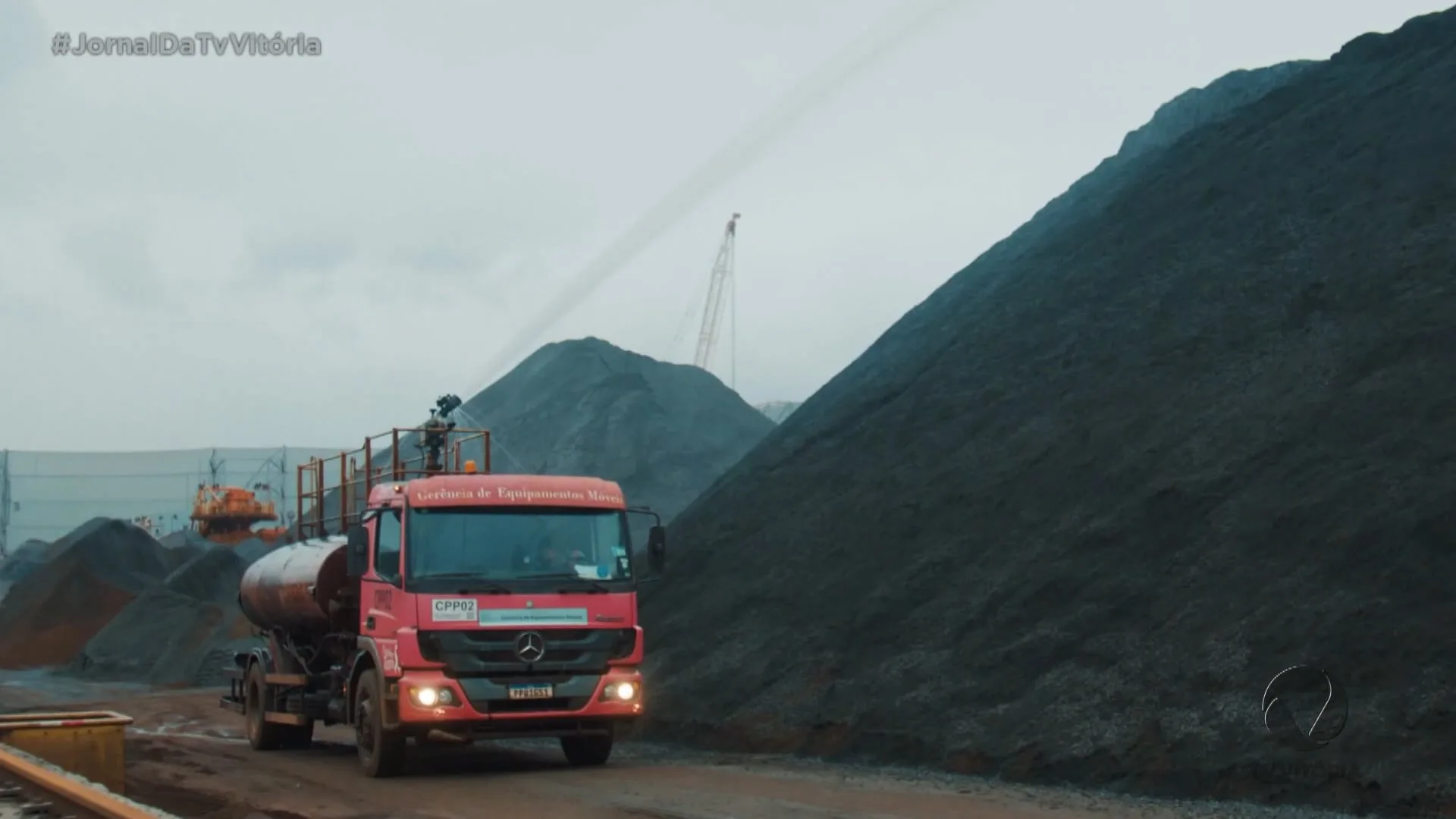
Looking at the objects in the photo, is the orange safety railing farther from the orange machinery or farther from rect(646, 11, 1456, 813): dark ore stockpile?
the orange machinery

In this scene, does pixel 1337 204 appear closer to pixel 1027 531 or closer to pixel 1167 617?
pixel 1027 531

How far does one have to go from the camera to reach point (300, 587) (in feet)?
61.2

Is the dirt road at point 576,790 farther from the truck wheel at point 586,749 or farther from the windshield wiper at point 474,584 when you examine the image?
the windshield wiper at point 474,584

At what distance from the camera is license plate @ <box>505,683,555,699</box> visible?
575 inches

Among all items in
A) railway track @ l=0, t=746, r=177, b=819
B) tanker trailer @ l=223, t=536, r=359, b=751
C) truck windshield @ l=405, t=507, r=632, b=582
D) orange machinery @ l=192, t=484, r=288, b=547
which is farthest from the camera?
orange machinery @ l=192, t=484, r=288, b=547

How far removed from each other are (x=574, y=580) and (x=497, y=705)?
1.47m

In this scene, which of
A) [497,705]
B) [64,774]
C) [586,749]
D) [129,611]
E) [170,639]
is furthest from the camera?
[129,611]

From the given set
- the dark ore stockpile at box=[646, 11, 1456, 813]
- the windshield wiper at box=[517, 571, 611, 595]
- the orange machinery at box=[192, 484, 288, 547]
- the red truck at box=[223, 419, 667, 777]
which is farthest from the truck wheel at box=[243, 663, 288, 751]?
the orange machinery at box=[192, 484, 288, 547]

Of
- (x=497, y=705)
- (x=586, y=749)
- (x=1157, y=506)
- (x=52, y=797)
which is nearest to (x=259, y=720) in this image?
(x=586, y=749)

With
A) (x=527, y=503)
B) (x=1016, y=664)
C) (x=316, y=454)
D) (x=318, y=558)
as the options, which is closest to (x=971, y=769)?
(x=1016, y=664)

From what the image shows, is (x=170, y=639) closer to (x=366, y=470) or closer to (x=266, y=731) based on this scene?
(x=266, y=731)

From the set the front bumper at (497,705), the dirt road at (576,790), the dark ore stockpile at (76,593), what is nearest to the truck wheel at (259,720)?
the dirt road at (576,790)

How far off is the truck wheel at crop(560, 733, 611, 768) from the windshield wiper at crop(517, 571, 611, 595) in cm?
208

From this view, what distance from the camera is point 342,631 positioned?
57.7 ft
